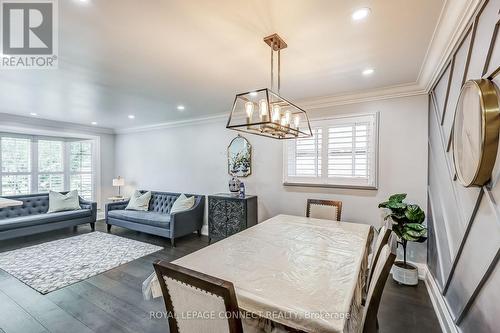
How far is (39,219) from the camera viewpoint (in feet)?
14.9

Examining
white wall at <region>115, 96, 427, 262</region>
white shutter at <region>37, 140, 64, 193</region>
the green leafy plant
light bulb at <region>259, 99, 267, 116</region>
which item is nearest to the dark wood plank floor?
the green leafy plant

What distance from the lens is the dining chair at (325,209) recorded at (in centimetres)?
314

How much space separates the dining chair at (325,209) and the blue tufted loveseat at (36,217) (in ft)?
16.6

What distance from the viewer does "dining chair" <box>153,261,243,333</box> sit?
0.98m

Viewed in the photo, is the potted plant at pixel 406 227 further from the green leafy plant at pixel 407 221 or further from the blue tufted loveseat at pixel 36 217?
the blue tufted loveseat at pixel 36 217

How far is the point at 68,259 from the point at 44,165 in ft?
11.5

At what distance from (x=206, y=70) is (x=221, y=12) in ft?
3.55

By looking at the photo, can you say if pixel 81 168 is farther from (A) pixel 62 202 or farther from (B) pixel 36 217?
(B) pixel 36 217

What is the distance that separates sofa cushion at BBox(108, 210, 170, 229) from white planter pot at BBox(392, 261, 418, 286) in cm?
372

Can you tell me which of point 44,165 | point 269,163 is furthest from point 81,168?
point 269,163

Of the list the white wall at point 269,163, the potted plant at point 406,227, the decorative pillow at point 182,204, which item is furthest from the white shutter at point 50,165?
the potted plant at point 406,227

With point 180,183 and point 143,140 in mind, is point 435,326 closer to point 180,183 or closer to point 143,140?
point 180,183

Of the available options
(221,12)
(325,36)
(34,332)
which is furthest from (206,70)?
(34,332)

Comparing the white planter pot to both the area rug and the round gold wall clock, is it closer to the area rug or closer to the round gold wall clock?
the round gold wall clock
